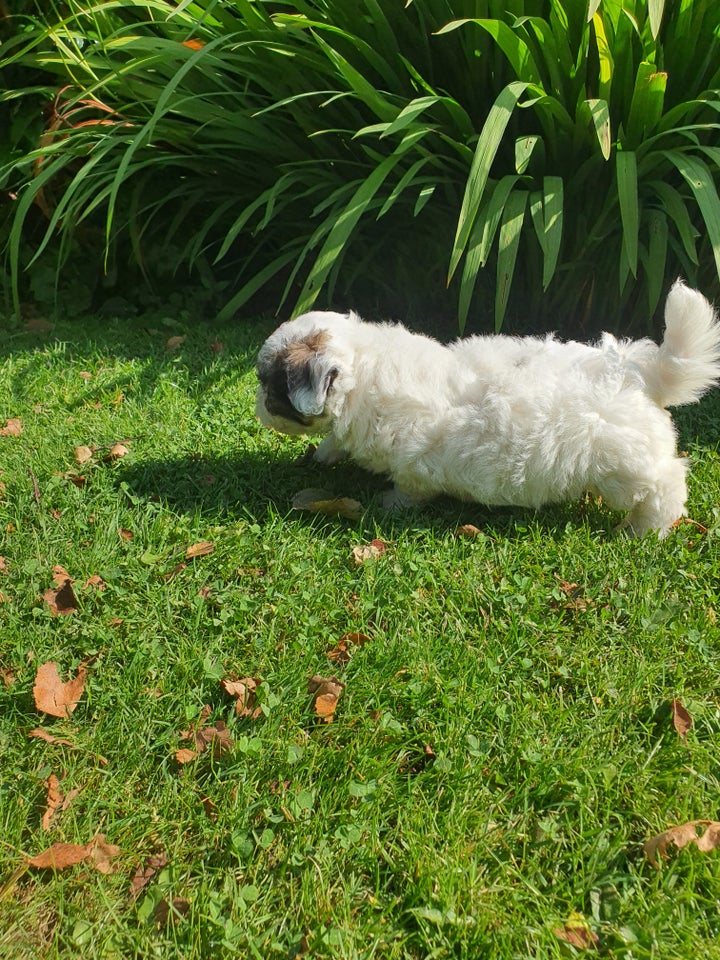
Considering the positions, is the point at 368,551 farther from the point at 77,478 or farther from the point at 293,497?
the point at 77,478

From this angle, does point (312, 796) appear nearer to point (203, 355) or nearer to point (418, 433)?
point (418, 433)

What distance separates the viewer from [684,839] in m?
1.73

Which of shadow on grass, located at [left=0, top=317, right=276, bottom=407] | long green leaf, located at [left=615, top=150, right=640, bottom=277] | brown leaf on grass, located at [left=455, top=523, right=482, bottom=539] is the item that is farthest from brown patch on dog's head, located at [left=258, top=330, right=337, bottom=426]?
long green leaf, located at [left=615, top=150, right=640, bottom=277]

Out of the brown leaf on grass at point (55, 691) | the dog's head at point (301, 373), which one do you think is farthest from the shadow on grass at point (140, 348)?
the brown leaf on grass at point (55, 691)

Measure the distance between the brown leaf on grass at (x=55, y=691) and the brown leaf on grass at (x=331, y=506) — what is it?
1.12 m

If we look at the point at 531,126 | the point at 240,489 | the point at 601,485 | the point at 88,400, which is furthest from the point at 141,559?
the point at 531,126

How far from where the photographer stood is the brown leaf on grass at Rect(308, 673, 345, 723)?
6.67ft

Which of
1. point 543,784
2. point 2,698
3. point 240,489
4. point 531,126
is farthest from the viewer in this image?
point 531,126

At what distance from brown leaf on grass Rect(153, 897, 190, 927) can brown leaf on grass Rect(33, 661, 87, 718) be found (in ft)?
2.02

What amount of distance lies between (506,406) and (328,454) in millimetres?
923

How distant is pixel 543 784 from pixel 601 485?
1.20 meters

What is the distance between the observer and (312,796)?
1829 mm

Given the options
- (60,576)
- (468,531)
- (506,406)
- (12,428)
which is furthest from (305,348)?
(12,428)

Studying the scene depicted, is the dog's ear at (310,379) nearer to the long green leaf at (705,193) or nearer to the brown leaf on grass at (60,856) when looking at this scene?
the brown leaf on grass at (60,856)
